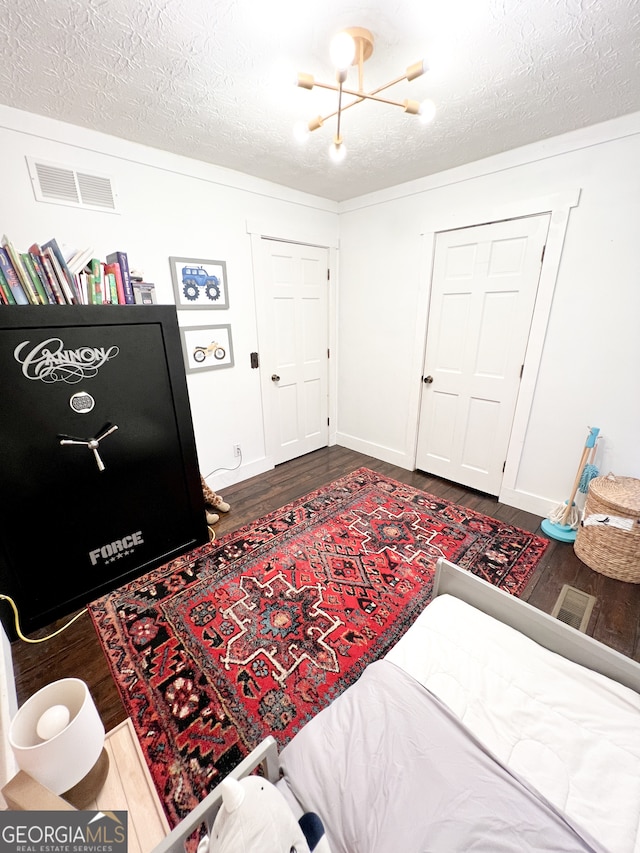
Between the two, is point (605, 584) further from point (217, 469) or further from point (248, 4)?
point (248, 4)

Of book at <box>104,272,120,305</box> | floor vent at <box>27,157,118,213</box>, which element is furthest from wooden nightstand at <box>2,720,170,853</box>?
floor vent at <box>27,157,118,213</box>

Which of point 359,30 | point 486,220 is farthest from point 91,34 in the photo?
point 486,220

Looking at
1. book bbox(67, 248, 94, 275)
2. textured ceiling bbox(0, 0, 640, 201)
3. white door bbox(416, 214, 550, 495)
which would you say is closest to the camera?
textured ceiling bbox(0, 0, 640, 201)

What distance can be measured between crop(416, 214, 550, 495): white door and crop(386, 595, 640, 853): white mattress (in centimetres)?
185

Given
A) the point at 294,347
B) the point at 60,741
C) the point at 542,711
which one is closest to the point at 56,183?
the point at 294,347

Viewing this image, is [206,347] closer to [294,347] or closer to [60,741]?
[294,347]

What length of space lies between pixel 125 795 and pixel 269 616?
3.17 ft

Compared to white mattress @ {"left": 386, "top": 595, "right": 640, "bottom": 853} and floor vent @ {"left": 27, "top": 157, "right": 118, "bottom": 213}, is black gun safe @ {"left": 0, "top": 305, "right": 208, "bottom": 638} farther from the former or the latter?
white mattress @ {"left": 386, "top": 595, "right": 640, "bottom": 853}

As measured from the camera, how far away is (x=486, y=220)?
2.43m

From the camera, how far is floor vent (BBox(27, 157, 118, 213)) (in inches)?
71.4

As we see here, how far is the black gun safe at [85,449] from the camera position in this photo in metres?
1.50

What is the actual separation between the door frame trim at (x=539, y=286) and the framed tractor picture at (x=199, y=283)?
65.2 inches

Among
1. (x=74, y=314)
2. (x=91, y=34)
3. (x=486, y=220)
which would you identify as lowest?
(x=74, y=314)

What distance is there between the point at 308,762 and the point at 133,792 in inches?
16.4
